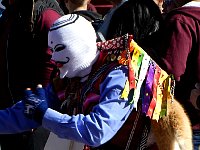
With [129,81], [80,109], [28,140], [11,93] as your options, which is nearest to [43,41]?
[11,93]

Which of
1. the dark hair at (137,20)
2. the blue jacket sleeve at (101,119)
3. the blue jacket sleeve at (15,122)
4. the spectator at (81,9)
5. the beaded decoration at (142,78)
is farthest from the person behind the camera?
the spectator at (81,9)

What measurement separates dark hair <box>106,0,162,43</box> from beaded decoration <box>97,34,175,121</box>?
41 cm

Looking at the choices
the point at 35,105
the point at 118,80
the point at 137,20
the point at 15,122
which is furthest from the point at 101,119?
the point at 137,20

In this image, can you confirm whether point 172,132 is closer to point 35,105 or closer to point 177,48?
point 177,48

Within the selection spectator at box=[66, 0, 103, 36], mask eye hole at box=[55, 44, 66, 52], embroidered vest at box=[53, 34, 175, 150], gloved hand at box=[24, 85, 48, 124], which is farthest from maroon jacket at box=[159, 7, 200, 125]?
spectator at box=[66, 0, 103, 36]

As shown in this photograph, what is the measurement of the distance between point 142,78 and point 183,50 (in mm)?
392

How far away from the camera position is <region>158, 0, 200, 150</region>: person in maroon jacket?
260 centimetres

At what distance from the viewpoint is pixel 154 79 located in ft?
7.71

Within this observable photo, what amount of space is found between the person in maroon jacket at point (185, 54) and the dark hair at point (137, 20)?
0.10 meters

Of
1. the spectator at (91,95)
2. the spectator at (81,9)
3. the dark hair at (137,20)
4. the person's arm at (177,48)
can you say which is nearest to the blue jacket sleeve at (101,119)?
the spectator at (91,95)

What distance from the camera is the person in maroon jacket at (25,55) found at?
3293mm

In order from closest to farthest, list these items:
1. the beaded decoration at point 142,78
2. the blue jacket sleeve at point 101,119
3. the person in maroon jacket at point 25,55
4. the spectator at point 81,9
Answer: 1. the blue jacket sleeve at point 101,119
2. the beaded decoration at point 142,78
3. the person in maroon jacket at point 25,55
4. the spectator at point 81,9

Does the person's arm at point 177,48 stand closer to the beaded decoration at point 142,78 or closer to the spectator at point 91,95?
the beaded decoration at point 142,78

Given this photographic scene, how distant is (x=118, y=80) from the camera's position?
222 centimetres
